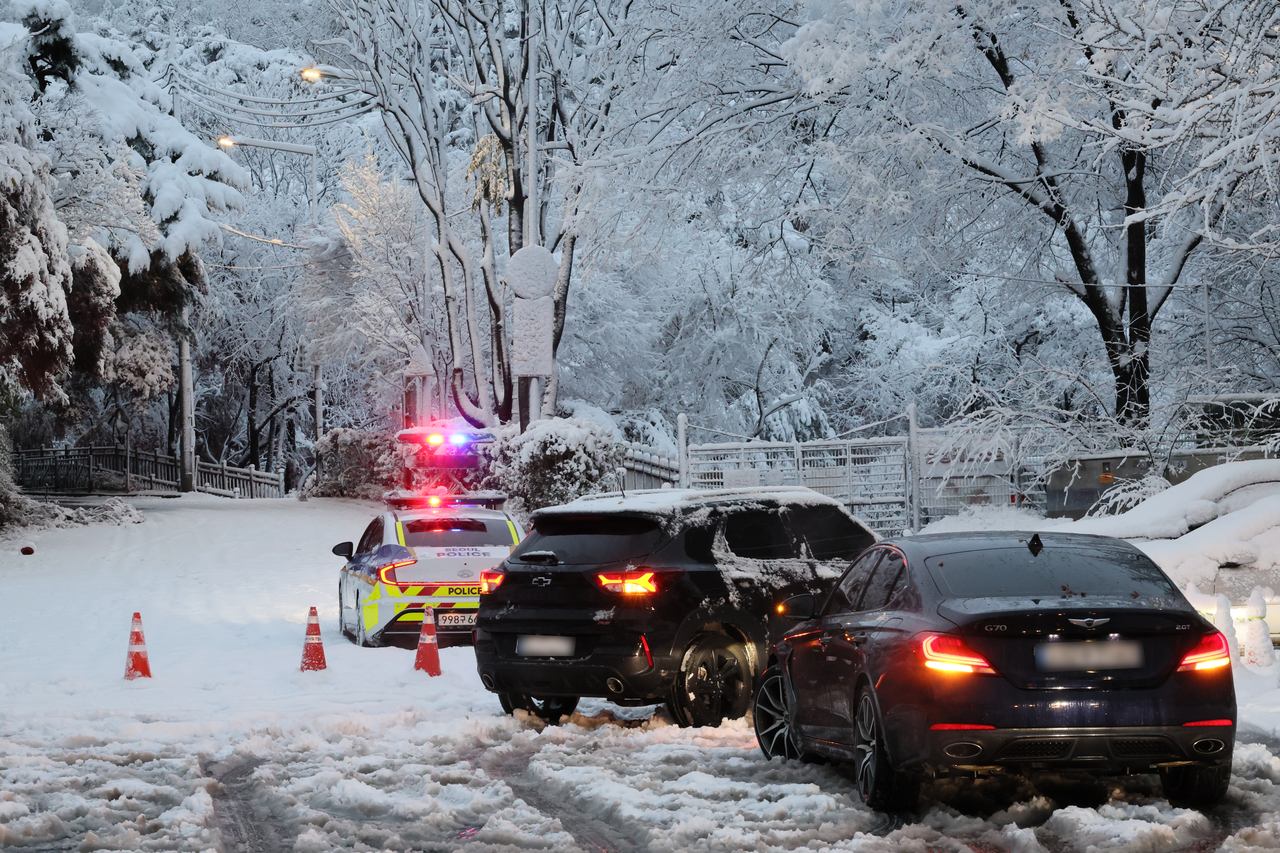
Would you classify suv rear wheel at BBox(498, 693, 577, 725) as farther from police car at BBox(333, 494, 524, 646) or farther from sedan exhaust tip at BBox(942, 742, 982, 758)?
sedan exhaust tip at BBox(942, 742, 982, 758)

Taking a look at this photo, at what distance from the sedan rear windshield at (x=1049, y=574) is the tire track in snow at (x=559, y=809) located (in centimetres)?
192

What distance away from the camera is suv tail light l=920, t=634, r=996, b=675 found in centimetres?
622

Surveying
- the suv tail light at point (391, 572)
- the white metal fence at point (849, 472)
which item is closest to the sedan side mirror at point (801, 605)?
the suv tail light at point (391, 572)

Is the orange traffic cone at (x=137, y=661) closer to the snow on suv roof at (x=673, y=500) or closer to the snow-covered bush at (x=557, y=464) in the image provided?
the snow on suv roof at (x=673, y=500)

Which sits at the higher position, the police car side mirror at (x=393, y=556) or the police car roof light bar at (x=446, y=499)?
the police car roof light bar at (x=446, y=499)

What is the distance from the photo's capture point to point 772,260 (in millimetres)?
22031

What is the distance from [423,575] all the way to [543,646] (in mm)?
4506

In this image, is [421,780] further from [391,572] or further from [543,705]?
[391,572]

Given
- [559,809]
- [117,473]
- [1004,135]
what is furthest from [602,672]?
[117,473]

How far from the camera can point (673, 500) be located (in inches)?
383

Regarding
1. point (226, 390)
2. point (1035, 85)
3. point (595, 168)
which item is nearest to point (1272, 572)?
point (1035, 85)

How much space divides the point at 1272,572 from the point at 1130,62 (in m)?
4.62

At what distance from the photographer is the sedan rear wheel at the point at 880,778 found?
650cm

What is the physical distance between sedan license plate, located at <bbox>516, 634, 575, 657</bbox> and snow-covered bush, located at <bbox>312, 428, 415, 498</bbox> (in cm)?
2382
